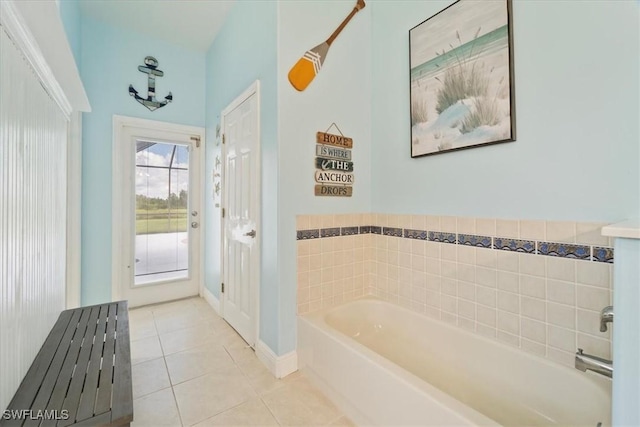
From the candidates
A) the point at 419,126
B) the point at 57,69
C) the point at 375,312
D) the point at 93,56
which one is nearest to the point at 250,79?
the point at 57,69

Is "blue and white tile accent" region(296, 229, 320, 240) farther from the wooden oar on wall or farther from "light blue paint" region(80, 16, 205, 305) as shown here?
"light blue paint" region(80, 16, 205, 305)

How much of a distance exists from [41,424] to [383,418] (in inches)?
50.4

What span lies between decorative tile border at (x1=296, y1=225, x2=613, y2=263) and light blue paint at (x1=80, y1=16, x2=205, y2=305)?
92.2 inches

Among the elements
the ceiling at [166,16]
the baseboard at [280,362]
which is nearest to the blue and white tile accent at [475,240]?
the baseboard at [280,362]

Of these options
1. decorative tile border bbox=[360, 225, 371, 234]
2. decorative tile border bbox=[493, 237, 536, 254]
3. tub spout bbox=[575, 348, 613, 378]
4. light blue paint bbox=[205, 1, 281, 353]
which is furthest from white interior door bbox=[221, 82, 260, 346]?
tub spout bbox=[575, 348, 613, 378]

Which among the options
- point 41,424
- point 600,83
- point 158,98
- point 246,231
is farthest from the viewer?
point 158,98

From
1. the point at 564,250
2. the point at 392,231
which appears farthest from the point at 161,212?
the point at 564,250

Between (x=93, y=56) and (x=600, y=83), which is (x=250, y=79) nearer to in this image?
(x=93, y=56)

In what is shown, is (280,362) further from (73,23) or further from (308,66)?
(73,23)

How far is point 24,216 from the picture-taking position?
1049 millimetres

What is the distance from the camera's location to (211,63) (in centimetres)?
323

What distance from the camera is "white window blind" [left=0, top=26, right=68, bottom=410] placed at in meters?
0.87

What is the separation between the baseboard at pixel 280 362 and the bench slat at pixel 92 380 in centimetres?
99

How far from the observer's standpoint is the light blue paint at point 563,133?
1.13 meters
